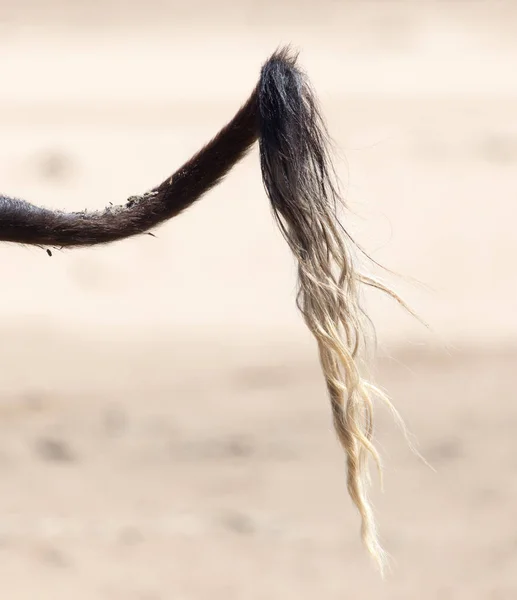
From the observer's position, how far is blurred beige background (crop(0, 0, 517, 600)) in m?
6.50

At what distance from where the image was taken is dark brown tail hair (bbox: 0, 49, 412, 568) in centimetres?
296

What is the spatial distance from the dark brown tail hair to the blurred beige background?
2.30ft

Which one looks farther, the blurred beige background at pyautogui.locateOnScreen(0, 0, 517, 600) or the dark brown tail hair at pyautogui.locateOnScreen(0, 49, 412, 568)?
the blurred beige background at pyautogui.locateOnScreen(0, 0, 517, 600)

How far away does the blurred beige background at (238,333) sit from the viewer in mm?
6504

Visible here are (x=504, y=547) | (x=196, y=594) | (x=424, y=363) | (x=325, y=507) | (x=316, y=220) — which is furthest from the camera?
(x=424, y=363)

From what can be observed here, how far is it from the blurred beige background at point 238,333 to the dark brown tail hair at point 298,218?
700 mm

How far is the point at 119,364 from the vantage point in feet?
30.1

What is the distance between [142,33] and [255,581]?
13.6 metres

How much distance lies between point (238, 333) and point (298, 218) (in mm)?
7098

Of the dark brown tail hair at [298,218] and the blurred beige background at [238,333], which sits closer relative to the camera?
the dark brown tail hair at [298,218]

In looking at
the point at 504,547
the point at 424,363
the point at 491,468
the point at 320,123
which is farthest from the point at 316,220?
the point at 424,363

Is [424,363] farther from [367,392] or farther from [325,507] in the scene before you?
[367,392]

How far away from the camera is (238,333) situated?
1005 centimetres

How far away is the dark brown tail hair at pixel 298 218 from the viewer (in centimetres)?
296
